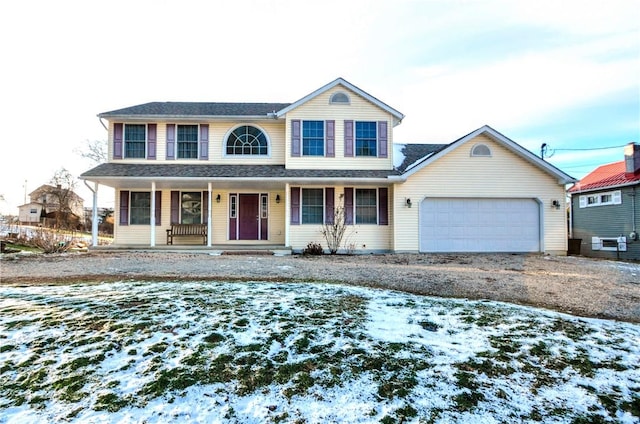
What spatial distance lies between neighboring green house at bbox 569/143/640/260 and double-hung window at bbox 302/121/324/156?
Answer: 1283 cm

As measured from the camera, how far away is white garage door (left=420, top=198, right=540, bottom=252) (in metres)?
12.4

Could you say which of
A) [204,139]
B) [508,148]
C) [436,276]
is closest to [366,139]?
[508,148]

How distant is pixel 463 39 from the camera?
11.5m

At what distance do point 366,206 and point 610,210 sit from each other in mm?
11426

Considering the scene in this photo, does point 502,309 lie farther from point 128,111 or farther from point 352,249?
point 128,111

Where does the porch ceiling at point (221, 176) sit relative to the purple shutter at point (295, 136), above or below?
below

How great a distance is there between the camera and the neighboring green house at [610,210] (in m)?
14.2

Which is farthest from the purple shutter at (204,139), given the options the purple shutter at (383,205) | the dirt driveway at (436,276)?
the purple shutter at (383,205)

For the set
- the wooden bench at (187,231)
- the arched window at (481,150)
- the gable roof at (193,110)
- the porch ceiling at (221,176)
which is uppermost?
the gable roof at (193,110)

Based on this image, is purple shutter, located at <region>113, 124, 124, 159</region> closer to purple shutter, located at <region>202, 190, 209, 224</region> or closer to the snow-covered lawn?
purple shutter, located at <region>202, 190, 209, 224</region>

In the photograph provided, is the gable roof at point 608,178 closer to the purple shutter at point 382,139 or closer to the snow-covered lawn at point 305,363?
the purple shutter at point 382,139

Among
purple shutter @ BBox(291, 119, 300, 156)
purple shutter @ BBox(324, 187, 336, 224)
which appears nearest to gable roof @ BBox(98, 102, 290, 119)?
purple shutter @ BBox(291, 119, 300, 156)

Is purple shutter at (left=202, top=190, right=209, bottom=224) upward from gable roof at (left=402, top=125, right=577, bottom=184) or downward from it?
downward

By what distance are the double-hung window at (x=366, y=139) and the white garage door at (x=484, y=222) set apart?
9.07 feet
